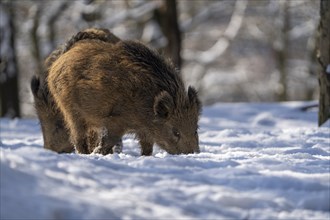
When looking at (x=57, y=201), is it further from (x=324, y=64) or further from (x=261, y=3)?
(x=261, y=3)

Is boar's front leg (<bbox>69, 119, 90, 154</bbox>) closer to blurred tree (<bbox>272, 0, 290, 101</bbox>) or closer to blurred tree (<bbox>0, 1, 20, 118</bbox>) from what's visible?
blurred tree (<bbox>0, 1, 20, 118</bbox>)

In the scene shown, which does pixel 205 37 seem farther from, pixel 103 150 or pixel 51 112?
pixel 103 150

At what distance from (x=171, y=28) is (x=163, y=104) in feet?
26.9

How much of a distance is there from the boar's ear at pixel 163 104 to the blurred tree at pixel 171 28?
312 inches

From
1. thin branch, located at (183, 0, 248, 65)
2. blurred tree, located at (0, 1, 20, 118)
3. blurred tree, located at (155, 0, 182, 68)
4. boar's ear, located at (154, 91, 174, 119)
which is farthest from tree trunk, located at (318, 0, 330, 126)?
thin branch, located at (183, 0, 248, 65)

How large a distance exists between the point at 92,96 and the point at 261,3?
21.4 metres

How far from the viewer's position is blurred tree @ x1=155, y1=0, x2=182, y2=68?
48.3 ft

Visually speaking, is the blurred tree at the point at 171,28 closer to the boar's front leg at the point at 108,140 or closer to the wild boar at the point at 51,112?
the wild boar at the point at 51,112

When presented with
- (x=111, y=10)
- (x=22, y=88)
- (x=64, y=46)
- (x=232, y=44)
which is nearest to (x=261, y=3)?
(x=232, y=44)

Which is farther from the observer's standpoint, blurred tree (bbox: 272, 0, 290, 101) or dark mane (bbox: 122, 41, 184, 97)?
blurred tree (bbox: 272, 0, 290, 101)

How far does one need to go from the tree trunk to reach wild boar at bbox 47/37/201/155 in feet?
8.20

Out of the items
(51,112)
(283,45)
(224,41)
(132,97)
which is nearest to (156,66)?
(132,97)

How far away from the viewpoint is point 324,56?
347 inches

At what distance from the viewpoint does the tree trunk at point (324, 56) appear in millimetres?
8648
